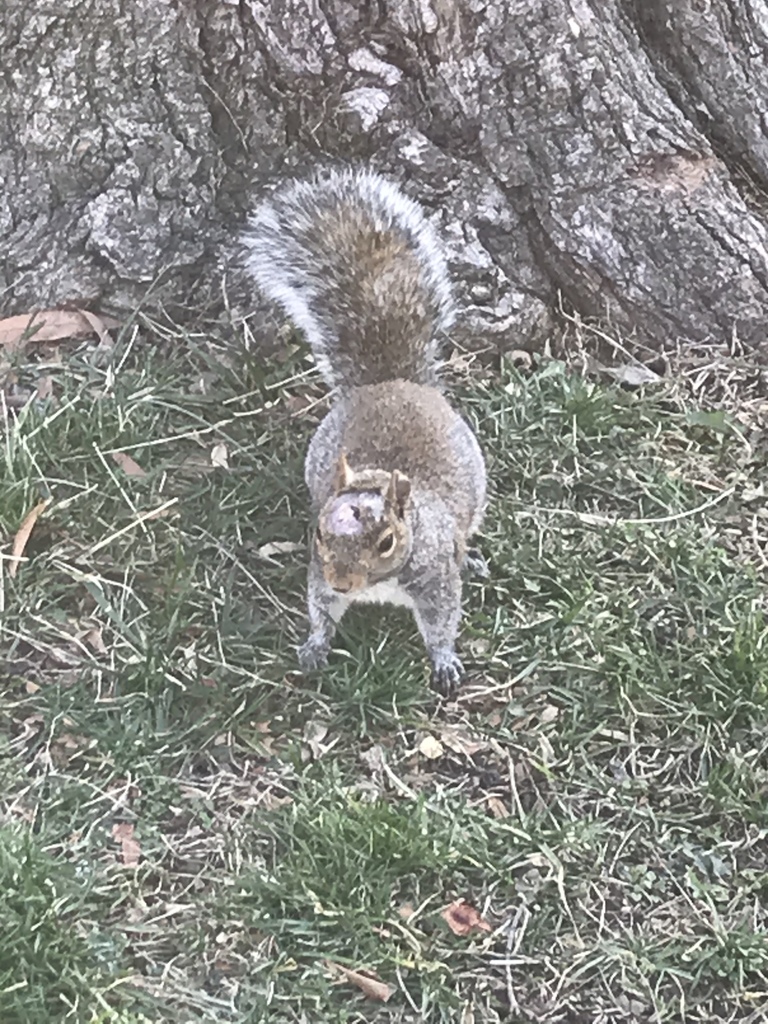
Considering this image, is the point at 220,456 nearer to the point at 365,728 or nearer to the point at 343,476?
the point at 343,476

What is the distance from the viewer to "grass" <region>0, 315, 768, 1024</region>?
1.58 m

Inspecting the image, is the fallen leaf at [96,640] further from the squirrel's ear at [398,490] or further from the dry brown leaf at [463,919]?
the dry brown leaf at [463,919]

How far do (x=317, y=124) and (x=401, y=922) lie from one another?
1348mm

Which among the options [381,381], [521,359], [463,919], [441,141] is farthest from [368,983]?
[441,141]

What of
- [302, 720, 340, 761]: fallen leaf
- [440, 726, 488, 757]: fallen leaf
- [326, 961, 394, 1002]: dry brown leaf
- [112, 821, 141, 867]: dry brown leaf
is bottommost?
[326, 961, 394, 1002]: dry brown leaf

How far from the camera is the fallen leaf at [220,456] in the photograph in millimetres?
2209

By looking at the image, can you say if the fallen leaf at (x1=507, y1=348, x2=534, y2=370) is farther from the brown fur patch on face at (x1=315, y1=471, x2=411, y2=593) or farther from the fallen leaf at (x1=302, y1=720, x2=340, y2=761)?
the fallen leaf at (x1=302, y1=720, x2=340, y2=761)

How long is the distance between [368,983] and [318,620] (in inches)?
22.3

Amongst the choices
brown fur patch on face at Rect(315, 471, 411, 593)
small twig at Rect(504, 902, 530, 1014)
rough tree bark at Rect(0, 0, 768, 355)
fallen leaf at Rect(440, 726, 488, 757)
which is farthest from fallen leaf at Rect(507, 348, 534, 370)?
small twig at Rect(504, 902, 530, 1014)

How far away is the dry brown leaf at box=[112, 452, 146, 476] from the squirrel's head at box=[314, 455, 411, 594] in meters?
0.50

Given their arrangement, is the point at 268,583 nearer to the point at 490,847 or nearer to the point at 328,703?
the point at 328,703

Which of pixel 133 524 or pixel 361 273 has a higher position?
pixel 361 273

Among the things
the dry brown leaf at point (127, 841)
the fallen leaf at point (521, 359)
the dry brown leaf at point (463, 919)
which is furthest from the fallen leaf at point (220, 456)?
the dry brown leaf at point (463, 919)

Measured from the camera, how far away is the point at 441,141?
2.23 m
